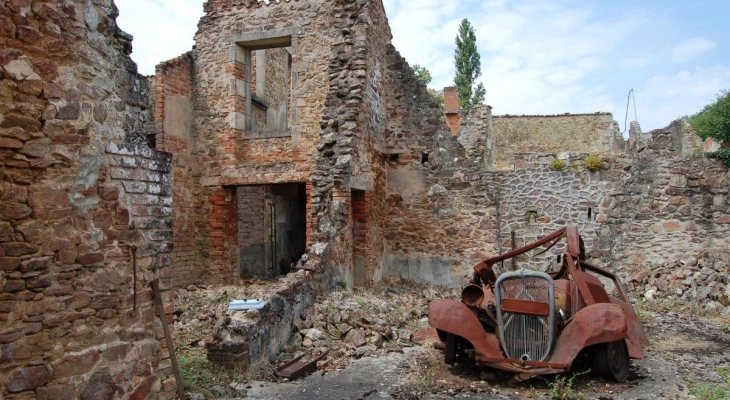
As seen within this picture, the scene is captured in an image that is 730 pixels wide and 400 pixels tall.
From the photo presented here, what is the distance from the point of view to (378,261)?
1113cm

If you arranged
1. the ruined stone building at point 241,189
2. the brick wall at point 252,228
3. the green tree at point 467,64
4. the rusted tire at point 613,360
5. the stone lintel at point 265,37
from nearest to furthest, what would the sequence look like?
the ruined stone building at point 241,189 < the rusted tire at point 613,360 < the stone lintel at point 265,37 < the brick wall at point 252,228 < the green tree at point 467,64

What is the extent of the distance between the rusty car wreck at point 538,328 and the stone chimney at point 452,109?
14.6 metres

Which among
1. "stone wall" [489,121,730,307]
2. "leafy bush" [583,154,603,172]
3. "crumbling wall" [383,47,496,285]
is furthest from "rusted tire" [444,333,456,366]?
"leafy bush" [583,154,603,172]

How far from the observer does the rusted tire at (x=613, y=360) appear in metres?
5.33

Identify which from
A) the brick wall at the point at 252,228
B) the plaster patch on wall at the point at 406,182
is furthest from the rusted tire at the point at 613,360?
the brick wall at the point at 252,228

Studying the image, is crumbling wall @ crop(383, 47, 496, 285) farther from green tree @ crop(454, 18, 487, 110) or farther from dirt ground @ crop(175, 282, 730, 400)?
green tree @ crop(454, 18, 487, 110)

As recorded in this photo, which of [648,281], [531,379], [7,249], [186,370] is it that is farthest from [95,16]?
[648,281]

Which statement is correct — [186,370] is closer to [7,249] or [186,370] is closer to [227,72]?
[7,249]

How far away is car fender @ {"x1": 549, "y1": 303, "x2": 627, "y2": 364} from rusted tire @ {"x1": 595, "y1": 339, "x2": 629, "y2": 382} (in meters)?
0.22

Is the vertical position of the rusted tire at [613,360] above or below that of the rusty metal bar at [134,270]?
below

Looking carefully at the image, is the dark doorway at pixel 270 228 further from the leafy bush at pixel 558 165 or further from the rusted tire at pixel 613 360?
the rusted tire at pixel 613 360

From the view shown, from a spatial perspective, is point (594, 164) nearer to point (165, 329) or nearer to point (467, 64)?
point (165, 329)

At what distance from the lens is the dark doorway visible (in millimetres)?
14227

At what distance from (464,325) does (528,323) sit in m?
0.62
